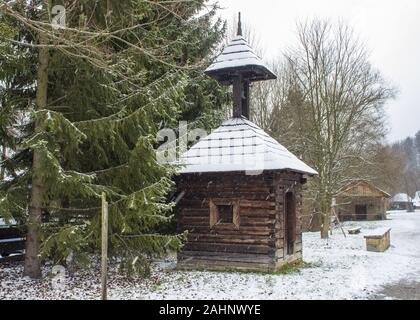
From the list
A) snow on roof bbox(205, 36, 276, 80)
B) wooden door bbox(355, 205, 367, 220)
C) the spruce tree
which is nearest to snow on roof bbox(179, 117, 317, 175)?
A: snow on roof bbox(205, 36, 276, 80)

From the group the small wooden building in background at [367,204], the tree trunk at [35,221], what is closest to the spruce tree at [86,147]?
the tree trunk at [35,221]

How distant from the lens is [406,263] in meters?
14.2

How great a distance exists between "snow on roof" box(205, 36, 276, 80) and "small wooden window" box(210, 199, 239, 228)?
178 inches

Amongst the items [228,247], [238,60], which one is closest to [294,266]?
[228,247]

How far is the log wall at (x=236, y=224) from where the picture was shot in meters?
12.0

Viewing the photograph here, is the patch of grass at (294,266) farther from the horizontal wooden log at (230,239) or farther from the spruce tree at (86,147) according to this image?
the spruce tree at (86,147)

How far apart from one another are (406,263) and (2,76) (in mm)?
13440

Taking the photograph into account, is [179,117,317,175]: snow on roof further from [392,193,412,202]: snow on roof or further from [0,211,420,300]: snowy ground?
[392,193,412,202]: snow on roof

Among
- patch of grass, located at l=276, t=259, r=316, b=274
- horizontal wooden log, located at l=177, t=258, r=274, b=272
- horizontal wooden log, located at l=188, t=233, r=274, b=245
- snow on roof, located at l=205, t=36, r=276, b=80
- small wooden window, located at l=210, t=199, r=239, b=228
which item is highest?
snow on roof, located at l=205, t=36, r=276, b=80

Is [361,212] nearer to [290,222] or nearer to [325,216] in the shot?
[325,216]

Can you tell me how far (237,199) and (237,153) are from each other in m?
1.39

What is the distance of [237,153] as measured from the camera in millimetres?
12656

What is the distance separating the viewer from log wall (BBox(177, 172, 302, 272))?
12.0m
